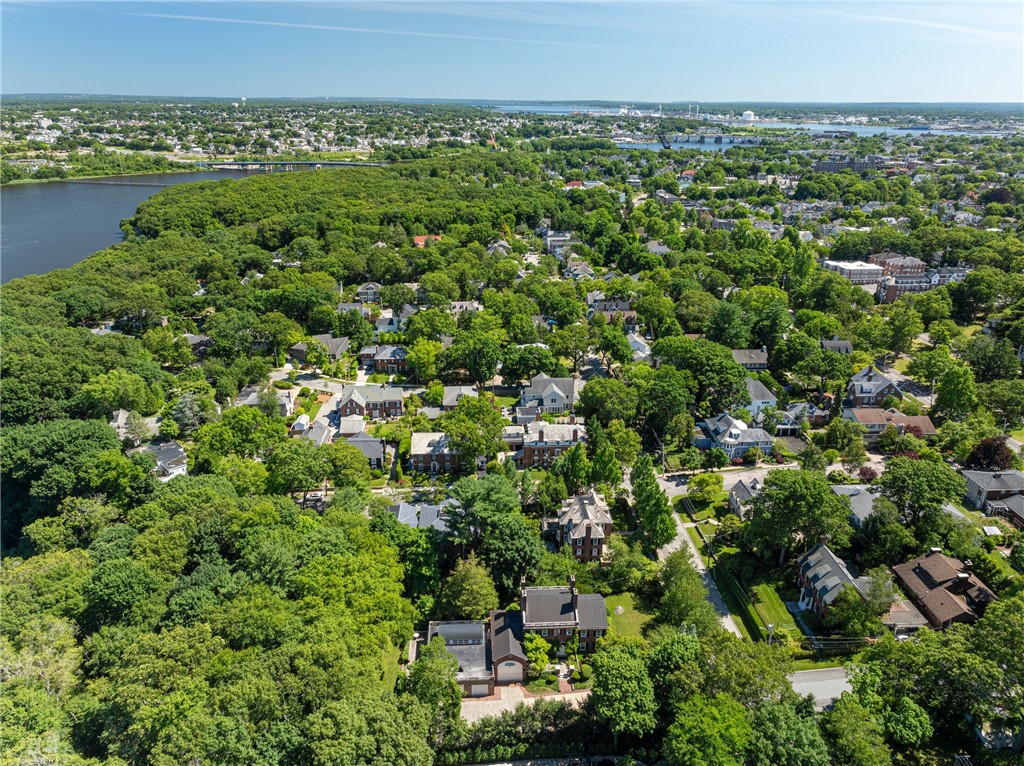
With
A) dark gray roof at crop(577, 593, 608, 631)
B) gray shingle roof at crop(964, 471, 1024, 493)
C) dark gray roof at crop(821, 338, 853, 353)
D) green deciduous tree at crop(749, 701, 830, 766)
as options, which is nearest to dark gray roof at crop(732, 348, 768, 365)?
dark gray roof at crop(821, 338, 853, 353)

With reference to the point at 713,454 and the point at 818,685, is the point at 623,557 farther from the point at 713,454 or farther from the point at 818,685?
the point at 713,454

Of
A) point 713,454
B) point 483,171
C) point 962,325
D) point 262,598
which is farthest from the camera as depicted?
point 483,171

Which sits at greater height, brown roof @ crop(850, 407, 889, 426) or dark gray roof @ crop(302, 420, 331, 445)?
brown roof @ crop(850, 407, 889, 426)

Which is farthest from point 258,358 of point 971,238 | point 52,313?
point 971,238

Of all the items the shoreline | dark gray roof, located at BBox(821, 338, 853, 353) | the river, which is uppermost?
the shoreline

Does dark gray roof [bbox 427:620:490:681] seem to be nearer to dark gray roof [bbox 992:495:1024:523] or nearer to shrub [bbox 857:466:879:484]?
shrub [bbox 857:466:879:484]

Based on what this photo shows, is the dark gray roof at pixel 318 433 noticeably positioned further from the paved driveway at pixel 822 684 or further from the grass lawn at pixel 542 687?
the paved driveway at pixel 822 684
